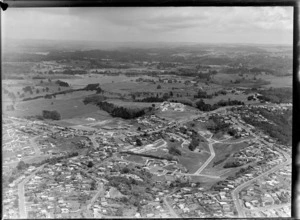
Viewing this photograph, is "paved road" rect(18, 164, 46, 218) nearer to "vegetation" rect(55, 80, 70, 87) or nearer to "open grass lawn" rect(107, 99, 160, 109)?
"vegetation" rect(55, 80, 70, 87)

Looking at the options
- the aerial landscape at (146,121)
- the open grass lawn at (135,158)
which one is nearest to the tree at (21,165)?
the aerial landscape at (146,121)

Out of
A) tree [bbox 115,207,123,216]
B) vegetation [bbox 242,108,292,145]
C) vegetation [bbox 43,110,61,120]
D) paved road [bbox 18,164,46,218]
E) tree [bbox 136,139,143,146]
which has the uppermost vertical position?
vegetation [bbox 43,110,61,120]

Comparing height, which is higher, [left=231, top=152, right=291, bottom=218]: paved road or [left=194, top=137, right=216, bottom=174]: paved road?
[left=194, top=137, right=216, bottom=174]: paved road

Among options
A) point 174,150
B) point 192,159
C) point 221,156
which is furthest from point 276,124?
point 174,150

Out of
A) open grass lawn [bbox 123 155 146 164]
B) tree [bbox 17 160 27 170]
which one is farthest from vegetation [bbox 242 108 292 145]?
tree [bbox 17 160 27 170]

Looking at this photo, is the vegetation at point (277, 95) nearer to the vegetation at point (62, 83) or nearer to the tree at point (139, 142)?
the tree at point (139, 142)

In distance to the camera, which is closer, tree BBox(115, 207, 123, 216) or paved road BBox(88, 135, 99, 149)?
tree BBox(115, 207, 123, 216)

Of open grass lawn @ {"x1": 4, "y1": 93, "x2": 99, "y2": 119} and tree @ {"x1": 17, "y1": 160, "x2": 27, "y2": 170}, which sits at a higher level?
open grass lawn @ {"x1": 4, "y1": 93, "x2": 99, "y2": 119}

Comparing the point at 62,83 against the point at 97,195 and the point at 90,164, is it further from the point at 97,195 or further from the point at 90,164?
the point at 97,195

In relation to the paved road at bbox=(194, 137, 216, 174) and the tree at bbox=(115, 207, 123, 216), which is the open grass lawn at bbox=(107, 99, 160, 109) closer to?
the paved road at bbox=(194, 137, 216, 174)

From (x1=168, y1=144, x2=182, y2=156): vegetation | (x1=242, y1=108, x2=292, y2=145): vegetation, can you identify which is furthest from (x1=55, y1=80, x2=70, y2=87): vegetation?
(x1=242, y1=108, x2=292, y2=145): vegetation
